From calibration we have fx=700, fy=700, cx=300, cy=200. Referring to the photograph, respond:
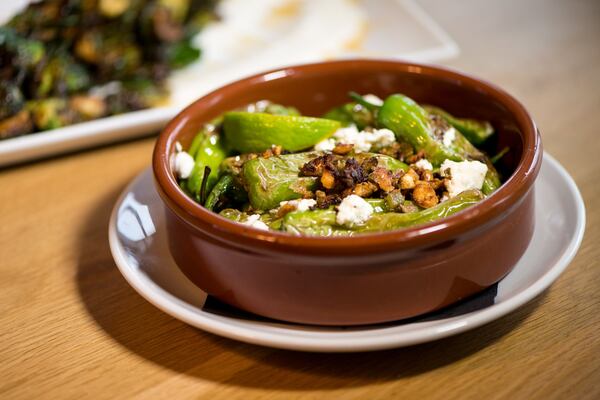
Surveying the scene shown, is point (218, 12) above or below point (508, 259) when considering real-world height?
below

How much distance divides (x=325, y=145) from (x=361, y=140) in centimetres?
8

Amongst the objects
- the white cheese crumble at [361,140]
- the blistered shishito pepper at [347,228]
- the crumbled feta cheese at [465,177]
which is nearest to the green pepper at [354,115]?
the white cheese crumble at [361,140]

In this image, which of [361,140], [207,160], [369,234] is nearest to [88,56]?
[207,160]

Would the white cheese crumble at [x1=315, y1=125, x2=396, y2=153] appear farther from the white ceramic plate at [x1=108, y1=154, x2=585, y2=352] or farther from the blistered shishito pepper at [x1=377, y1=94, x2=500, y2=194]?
the white ceramic plate at [x1=108, y1=154, x2=585, y2=352]

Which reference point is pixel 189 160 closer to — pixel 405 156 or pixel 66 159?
pixel 405 156

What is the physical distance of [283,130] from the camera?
1.48 m

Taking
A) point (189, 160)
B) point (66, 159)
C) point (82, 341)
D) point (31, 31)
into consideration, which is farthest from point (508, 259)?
point (31, 31)

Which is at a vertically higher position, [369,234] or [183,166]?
[369,234]

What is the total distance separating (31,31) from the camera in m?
2.38

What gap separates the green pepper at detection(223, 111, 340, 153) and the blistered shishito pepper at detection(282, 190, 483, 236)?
30 cm

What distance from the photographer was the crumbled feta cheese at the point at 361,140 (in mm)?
1450

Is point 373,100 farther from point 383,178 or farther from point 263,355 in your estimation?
point 263,355

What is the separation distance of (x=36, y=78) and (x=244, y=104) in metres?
0.93

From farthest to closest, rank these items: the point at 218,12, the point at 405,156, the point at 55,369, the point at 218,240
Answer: the point at 218,12 → the point at 405,156 → the point at 55,369 → the point at 218,240
